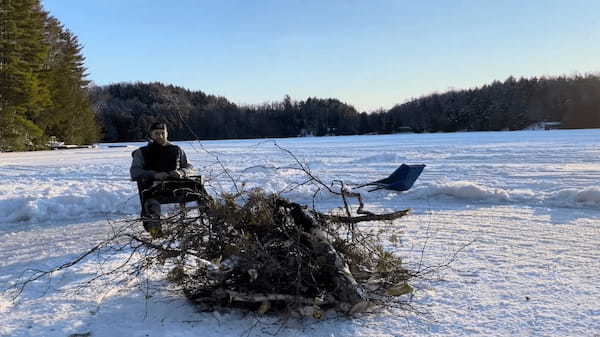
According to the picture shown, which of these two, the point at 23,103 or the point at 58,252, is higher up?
the point at 23,103

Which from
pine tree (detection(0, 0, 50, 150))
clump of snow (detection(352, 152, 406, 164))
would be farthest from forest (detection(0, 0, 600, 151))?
clump of snow (detection(352, 152, 406, 164))

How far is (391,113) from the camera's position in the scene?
9481 cm

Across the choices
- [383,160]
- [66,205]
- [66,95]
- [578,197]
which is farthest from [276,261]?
[66,95]

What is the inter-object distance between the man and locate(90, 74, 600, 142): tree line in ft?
211

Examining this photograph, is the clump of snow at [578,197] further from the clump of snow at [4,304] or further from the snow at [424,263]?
the clump of snow at [4,304]

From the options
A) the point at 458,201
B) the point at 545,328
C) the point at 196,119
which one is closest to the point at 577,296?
the point at 545,328

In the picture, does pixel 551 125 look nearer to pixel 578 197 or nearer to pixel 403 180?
pixel 403 180

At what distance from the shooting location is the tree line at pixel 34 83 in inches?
1272

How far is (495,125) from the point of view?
3268 inches

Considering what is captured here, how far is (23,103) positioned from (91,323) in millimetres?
37100

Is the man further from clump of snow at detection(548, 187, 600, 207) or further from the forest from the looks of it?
clump of snow at detection(548, 187, 600, 207)

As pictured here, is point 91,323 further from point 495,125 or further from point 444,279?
point 495,125

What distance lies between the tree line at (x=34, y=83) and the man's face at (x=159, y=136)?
32.8 m

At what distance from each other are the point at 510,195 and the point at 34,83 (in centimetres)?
3620
